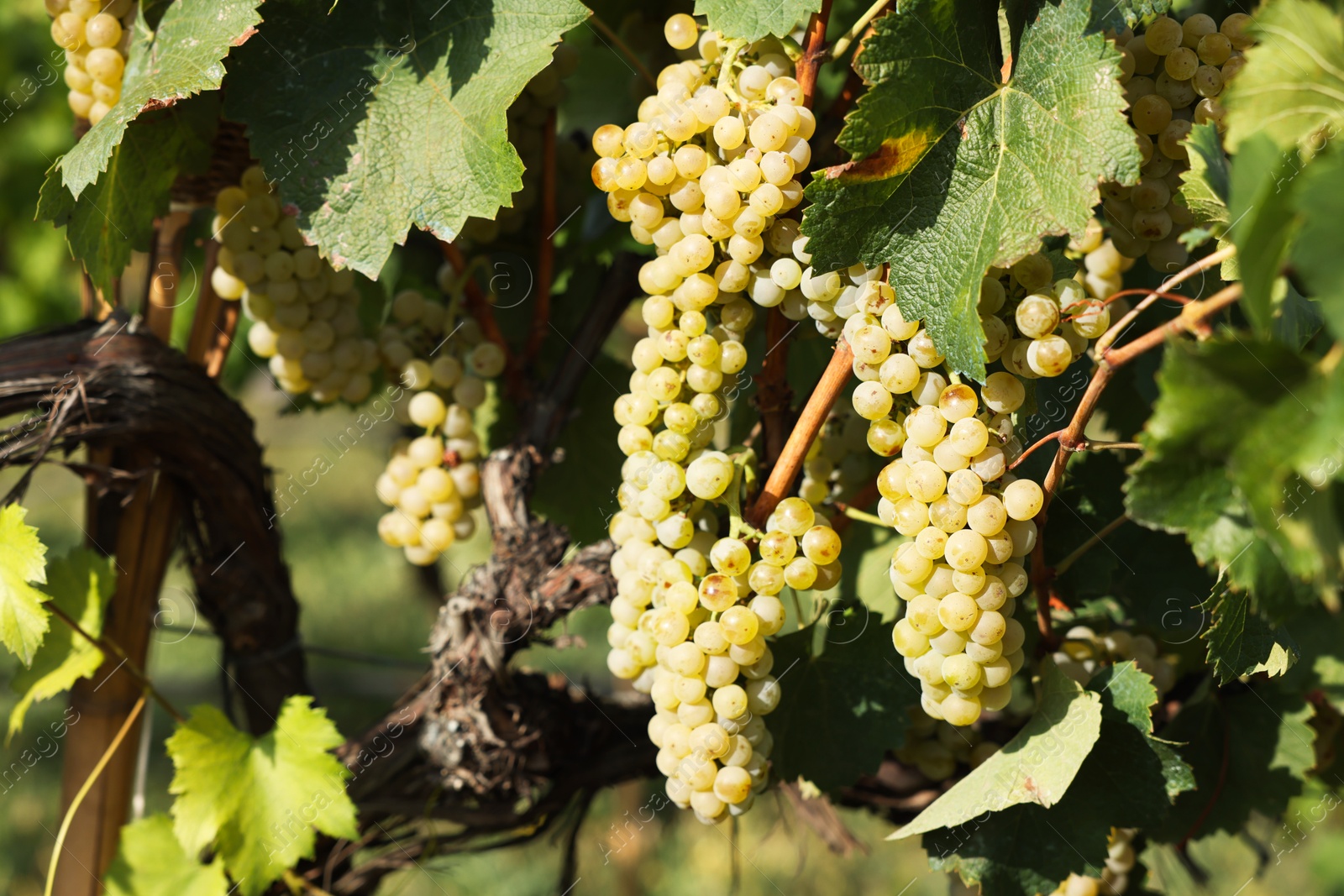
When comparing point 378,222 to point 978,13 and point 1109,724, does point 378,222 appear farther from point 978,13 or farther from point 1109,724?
point 1109,724

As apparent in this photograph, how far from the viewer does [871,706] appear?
2.56ft

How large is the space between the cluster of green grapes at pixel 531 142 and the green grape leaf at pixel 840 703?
0.48 m

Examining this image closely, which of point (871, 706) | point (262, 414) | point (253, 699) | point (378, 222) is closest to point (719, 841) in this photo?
point (253, 699)

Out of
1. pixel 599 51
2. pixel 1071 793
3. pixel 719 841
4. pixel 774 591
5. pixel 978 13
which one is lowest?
pixel 719 841

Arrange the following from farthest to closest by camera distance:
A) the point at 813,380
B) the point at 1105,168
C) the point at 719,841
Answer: the point at 719,841
the point at 813,380
the point at 1105,168

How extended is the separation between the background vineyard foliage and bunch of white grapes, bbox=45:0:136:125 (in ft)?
0.86

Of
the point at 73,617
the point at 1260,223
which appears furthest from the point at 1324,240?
the point at 73,617

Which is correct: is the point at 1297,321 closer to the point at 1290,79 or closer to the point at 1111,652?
the point at 1290,79

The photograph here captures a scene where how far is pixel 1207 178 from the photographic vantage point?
0.55 meters

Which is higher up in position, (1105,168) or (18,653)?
(1105,168)

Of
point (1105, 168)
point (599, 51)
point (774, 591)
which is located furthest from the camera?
point (599, 51)

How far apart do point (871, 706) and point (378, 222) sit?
1.79 ft

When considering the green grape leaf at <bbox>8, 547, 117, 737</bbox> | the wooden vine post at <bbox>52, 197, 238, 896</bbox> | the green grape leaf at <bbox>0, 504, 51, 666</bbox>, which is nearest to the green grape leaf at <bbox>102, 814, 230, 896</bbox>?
the wooden vine post at <bbox>52, 197, 238, 896</bbox>

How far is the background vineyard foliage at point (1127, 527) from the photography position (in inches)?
16.3
